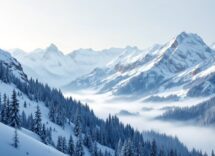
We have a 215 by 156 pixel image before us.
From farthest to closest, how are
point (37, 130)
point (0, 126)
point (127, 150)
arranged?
point (37, 130) → point (127, 150) → point (0, 126)

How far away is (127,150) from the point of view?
124 m

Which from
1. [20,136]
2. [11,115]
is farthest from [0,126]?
[11,115]

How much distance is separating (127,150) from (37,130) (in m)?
29.6

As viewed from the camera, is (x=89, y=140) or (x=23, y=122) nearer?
(x=23, y=122)

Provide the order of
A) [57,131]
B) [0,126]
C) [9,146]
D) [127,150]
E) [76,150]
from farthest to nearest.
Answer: [57,131] < [76,150] < [127,150] < [0,126] < [9,146]

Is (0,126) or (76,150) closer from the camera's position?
(0,126)

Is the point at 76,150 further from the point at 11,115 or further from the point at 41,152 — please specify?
the point at 41,152

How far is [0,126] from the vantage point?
75312 millimetres

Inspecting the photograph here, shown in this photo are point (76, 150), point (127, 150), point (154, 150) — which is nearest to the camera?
point (127, 150)

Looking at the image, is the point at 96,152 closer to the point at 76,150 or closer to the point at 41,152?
the point at 76,150

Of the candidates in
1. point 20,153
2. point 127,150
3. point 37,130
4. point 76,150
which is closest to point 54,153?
point 20,153

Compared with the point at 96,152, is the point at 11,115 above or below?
above

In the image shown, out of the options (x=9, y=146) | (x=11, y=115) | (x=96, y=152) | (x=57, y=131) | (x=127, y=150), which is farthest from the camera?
(x=57, y=131)

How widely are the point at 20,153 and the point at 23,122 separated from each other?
98668mm
